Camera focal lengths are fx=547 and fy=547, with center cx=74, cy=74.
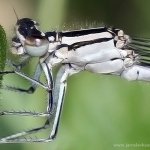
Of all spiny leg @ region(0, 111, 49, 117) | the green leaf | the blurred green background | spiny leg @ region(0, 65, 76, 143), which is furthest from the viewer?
the blurred green background

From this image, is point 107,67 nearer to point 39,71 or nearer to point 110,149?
point 39,71

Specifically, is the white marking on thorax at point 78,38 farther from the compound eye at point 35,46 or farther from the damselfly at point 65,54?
the compound eye at point 35,46

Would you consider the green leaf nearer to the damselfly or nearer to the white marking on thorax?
the damselfly

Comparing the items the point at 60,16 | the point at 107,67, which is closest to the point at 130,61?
the point at 107,67

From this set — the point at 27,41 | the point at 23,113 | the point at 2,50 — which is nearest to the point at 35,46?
the point at 27,41

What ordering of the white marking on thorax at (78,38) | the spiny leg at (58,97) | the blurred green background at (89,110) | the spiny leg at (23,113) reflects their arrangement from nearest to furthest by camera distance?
the spiny leg at (23,113), the white marking on thorax at (78,38), the spiny leg at (58,97), the blurred green background at (89,110)

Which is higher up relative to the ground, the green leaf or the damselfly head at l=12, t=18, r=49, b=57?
the green leaf

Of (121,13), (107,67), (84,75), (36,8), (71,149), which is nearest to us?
(107,67)

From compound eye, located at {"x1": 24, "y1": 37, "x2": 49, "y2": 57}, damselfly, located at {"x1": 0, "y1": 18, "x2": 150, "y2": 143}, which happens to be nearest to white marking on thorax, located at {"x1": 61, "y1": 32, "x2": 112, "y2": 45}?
damselfly, located at {"x1": 0, "y1": 18, "x2": 150, "y2": 143}

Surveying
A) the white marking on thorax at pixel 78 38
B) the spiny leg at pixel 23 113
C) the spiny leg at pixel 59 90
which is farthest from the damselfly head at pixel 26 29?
the spiny leg at pixel 23 113
